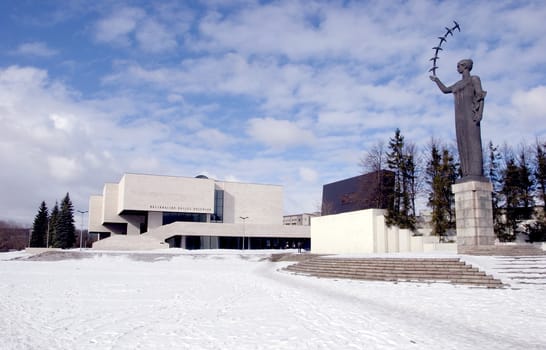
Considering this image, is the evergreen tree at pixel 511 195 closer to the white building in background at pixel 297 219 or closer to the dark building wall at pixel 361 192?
the dark building wall at pixel 361 192

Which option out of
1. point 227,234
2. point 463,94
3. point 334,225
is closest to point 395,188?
point 334,225

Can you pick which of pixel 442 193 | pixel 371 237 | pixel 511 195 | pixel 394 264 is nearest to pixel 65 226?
pixel 371 237

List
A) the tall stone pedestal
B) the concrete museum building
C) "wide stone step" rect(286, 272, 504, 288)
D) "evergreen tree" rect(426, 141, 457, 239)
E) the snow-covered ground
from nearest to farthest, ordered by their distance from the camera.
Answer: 1. the snow-covered ground
2. "wide stone step" rect(286, 272, 504, 288)
3. the tall stone pedestal
4. "evergreen tree" rect(426, 141, 457, 239)
5. the concrete museum building

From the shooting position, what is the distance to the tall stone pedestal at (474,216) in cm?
2020

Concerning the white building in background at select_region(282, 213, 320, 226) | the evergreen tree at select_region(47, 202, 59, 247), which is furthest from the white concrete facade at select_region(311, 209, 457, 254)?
the white building in background at select_region(282, 213, 320, 226)

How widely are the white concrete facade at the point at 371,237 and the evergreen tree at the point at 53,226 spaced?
53.2m

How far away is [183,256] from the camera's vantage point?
138ft

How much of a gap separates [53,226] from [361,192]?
55.0 metres

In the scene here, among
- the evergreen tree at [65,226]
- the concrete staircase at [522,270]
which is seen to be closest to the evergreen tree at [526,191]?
the concrete staircase at [522,270]

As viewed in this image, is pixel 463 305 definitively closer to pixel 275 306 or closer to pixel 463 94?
pixel 275 306

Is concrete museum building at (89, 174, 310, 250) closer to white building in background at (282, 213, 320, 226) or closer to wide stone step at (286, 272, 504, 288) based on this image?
wide stone step at (286, 272, 504, 288)

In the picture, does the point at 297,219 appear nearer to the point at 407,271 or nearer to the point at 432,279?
the point at 407,271

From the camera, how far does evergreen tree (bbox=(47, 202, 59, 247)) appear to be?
233ft

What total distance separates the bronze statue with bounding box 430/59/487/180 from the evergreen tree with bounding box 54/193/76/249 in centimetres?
6449
